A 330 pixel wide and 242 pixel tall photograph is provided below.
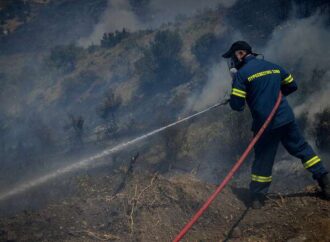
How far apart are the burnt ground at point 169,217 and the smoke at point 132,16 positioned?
29.9m

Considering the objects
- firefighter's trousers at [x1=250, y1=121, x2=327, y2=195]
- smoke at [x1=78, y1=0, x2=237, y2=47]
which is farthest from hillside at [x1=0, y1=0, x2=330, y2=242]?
smoke at [x1=78, y1=0, x2=237, y2=47]

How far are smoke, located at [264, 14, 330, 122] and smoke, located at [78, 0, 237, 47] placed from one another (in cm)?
1980

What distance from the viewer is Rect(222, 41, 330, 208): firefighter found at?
3547mm

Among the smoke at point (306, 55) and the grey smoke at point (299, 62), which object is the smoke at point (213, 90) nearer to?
the grey smoke at point (299, 62)

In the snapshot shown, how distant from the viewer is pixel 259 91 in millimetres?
3564

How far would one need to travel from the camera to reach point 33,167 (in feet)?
38.2

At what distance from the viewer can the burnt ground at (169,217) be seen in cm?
330

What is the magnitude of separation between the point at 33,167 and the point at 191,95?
27.4ft

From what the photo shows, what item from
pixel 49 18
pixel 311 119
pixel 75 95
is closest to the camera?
pixel 311 119

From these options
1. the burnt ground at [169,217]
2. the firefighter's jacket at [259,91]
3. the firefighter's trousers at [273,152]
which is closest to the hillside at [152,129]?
the burnt ground at [169,217]

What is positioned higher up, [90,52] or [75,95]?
[90,52]

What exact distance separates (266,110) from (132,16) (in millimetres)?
34968

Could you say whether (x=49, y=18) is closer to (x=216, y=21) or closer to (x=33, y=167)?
(x=216, y=21)

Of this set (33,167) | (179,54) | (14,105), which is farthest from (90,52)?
(33,167)
